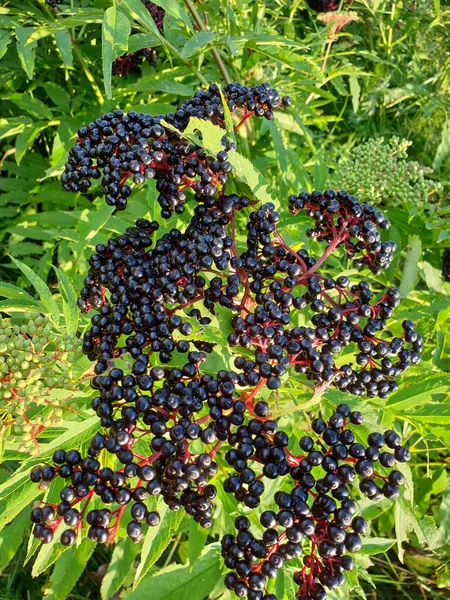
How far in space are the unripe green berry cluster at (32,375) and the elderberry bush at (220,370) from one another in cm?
15

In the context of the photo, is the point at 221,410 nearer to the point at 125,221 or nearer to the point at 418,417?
the point at 418,417

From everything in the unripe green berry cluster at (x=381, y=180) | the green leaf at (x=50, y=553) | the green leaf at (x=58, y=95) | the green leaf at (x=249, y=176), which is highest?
the green leaf at (x=249, y=176)

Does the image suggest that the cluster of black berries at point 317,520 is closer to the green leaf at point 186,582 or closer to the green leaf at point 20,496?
the green leaf at point 20,496

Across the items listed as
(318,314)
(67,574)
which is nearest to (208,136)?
(318,314)

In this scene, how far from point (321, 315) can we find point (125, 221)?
204 centimetres

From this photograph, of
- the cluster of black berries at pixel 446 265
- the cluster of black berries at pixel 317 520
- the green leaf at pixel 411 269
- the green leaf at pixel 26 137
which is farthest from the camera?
the green leaf at pixel 26 137

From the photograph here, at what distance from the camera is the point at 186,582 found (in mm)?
2926

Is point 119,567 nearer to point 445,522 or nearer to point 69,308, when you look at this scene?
point 69,308

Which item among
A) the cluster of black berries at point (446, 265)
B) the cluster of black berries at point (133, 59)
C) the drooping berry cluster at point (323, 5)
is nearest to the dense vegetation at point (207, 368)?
the cluster of black berries at point (446, 265)

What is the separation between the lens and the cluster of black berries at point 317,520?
6.11 ft

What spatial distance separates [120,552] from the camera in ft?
11.3

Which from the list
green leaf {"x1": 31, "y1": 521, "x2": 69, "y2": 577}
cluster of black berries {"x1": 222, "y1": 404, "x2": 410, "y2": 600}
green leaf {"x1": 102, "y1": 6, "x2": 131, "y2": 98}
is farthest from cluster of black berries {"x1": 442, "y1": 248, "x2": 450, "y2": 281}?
green leaf {"x1": 31, "y1": 521, "x2": 69, "y2": 577}

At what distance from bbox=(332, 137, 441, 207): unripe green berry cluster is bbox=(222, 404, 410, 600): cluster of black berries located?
2.61 m

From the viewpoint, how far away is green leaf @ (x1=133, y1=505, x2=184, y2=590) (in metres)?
2.06
